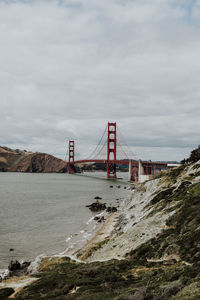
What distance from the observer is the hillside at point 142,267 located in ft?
38.5

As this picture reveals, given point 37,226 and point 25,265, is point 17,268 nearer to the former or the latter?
point 25,265

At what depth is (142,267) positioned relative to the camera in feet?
54.7

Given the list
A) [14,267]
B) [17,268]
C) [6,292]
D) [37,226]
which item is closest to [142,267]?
[6,292]

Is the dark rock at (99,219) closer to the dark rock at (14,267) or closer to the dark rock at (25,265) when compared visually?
the dark rock at (25,265)

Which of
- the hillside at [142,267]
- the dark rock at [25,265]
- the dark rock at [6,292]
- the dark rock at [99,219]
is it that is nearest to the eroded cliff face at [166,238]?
the hillside at [142,267]

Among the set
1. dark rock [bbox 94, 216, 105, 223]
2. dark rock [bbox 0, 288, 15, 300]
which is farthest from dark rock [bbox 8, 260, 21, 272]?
dark rock [bbox 94, 216, 105, 223]

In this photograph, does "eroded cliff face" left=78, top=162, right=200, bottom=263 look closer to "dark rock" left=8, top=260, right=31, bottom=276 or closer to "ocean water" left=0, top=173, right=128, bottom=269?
"dark rock" left=8, top=260, right=31, bottom=276

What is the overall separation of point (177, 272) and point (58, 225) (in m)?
31.4

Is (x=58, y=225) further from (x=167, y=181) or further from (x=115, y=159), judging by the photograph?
(x=115, y=159)

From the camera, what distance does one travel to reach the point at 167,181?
44.0 meters

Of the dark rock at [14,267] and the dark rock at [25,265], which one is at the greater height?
the dark rock at [14,267]

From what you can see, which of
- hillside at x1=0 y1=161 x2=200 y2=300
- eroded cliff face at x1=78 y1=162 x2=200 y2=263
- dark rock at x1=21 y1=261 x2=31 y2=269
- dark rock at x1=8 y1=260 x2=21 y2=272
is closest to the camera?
hillside at x1=0 y1=161 x2=200 y2=300

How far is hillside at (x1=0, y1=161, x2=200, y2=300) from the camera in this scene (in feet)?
38.5

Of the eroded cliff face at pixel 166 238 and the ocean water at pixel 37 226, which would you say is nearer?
the eroded cliff face at pixel 166 238
